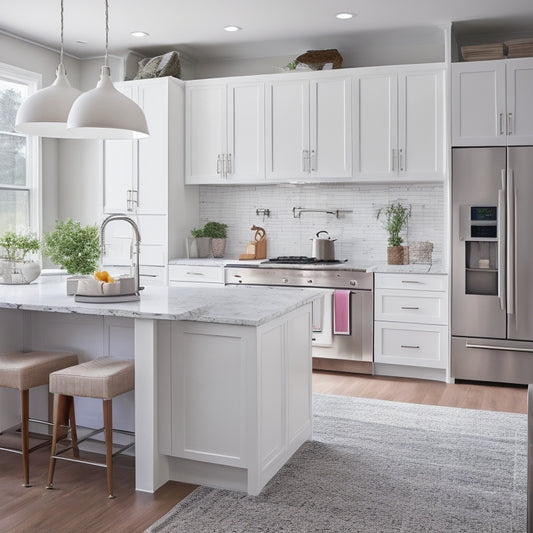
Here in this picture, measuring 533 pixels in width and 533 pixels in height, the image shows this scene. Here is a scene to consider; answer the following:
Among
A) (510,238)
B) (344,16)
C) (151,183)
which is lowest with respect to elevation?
(510,238)

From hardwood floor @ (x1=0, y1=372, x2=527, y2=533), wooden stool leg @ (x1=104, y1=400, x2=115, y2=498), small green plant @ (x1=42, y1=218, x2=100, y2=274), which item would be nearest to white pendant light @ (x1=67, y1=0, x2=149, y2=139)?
small green plant @ (x1=42, y1=218, x2=100, y2=274)

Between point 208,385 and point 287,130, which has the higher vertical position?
point 287,130

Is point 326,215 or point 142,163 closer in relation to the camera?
point 142,163

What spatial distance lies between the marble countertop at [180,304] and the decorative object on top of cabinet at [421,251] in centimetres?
228

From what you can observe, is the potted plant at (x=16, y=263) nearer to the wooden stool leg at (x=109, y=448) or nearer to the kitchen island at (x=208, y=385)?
the kitchen island at (x=208, y=385)

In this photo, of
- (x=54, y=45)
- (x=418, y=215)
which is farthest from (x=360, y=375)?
(x=54, y=45)

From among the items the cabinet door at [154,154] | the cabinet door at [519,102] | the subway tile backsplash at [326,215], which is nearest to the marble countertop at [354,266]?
the subway tile backsplash at [326,215]

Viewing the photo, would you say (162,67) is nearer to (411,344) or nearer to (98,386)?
(411,344)

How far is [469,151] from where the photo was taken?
16.7ft

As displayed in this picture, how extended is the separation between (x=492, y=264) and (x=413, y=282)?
62cm

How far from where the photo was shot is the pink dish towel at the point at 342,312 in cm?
540

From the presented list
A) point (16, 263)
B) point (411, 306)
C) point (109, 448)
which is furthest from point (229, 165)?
point (109, 448)

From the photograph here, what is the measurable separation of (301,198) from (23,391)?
3616 mm

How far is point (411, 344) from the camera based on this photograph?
5320 mm
